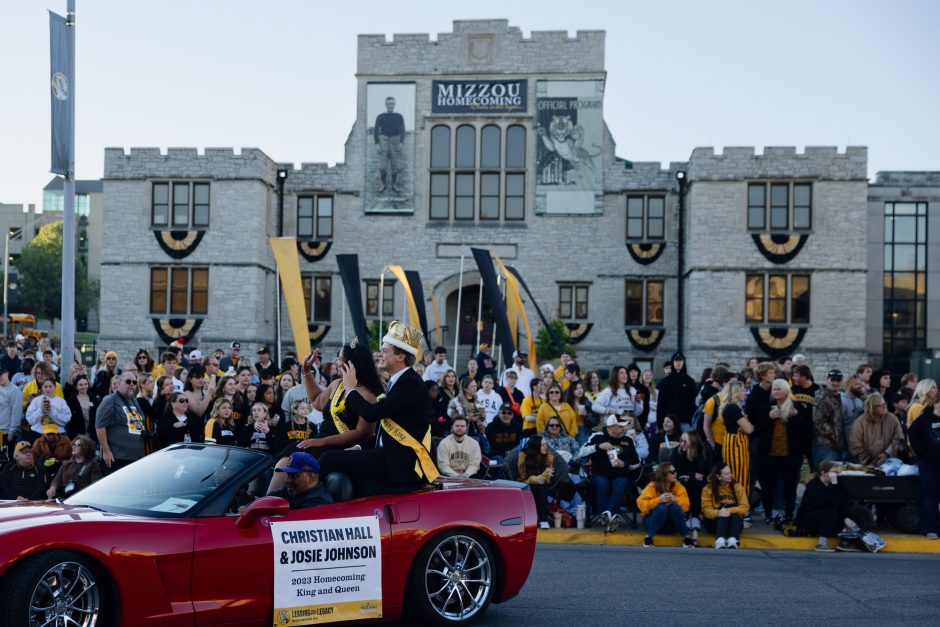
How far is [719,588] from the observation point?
848 centimetres

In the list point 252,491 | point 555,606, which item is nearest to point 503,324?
point 555,606

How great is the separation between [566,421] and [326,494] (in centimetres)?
771

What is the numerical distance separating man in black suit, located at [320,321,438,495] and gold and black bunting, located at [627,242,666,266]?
2847 cm

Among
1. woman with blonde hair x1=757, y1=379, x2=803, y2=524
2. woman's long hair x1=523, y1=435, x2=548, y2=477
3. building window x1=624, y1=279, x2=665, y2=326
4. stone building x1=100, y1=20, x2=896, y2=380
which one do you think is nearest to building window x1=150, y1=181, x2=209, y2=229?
stone building x1=100, y1=20, x2=896, y2=380

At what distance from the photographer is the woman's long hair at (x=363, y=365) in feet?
22.3

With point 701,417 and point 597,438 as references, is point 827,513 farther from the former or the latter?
point 597,438

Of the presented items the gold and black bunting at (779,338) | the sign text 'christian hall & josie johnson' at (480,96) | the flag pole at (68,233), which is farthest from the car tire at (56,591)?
the sign text 'christian hall & josie johnson' at (480,96)

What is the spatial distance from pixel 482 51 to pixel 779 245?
12080 mm

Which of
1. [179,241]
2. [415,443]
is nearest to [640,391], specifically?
[415,443]

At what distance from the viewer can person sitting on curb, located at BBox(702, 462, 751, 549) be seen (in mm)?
11305

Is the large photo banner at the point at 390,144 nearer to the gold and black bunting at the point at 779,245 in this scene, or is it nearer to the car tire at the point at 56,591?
the gold and black bunting at the point at 779,245

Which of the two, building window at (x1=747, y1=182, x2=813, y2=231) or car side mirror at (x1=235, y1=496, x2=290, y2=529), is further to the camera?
building window at (x1=747, y1=182, x2=813, y2=231)

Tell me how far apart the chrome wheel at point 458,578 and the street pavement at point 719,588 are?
248 mm

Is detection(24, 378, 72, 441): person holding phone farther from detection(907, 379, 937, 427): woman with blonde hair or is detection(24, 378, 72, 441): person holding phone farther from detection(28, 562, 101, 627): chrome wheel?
detection(907, 379, 937, 427): woman with blonde hair
